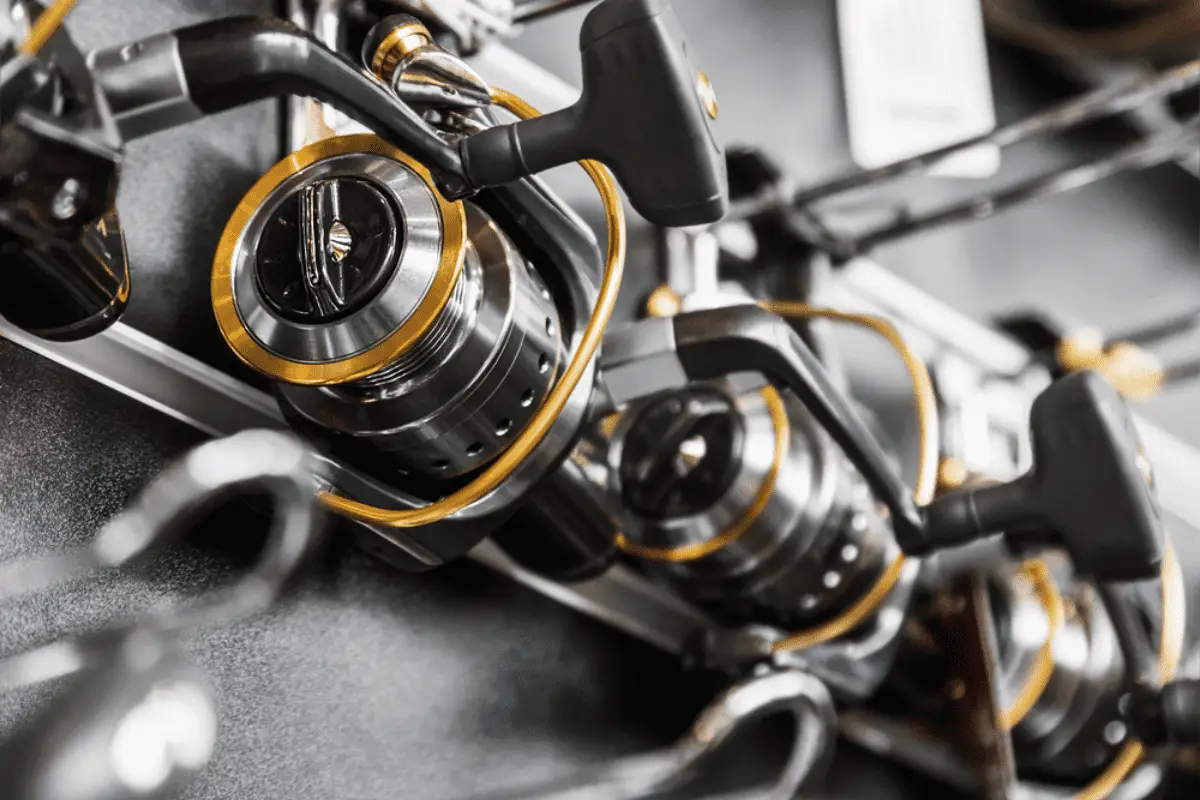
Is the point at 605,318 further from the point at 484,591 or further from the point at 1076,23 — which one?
the point at 1076,23

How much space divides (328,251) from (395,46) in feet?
0.41

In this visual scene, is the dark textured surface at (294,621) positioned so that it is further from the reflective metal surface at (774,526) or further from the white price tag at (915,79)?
the white price tag at (915,79)

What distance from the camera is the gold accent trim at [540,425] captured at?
21.5 inches

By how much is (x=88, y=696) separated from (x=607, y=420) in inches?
14.1

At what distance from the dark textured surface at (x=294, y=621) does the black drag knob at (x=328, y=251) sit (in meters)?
0.11

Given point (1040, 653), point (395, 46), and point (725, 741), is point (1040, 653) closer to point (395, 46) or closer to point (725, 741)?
point (725, 741)

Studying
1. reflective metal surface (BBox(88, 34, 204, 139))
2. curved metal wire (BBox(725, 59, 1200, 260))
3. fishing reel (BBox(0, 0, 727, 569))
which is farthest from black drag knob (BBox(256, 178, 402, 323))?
curved metal wire (BBox(725, 59, 1200, 260))

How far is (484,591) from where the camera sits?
75cm

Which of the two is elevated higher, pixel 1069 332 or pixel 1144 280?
pixel 1069 332

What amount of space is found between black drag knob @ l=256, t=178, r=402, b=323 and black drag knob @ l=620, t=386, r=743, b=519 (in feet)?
0.76

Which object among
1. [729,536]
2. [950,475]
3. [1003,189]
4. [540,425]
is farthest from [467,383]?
[1003,189]

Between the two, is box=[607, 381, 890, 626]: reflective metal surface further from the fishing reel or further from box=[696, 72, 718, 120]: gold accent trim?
box=[696, 72, 718, 120]: gold accent trim

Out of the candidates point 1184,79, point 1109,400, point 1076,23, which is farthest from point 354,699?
point 1076,23

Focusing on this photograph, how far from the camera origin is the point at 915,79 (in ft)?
4.39
